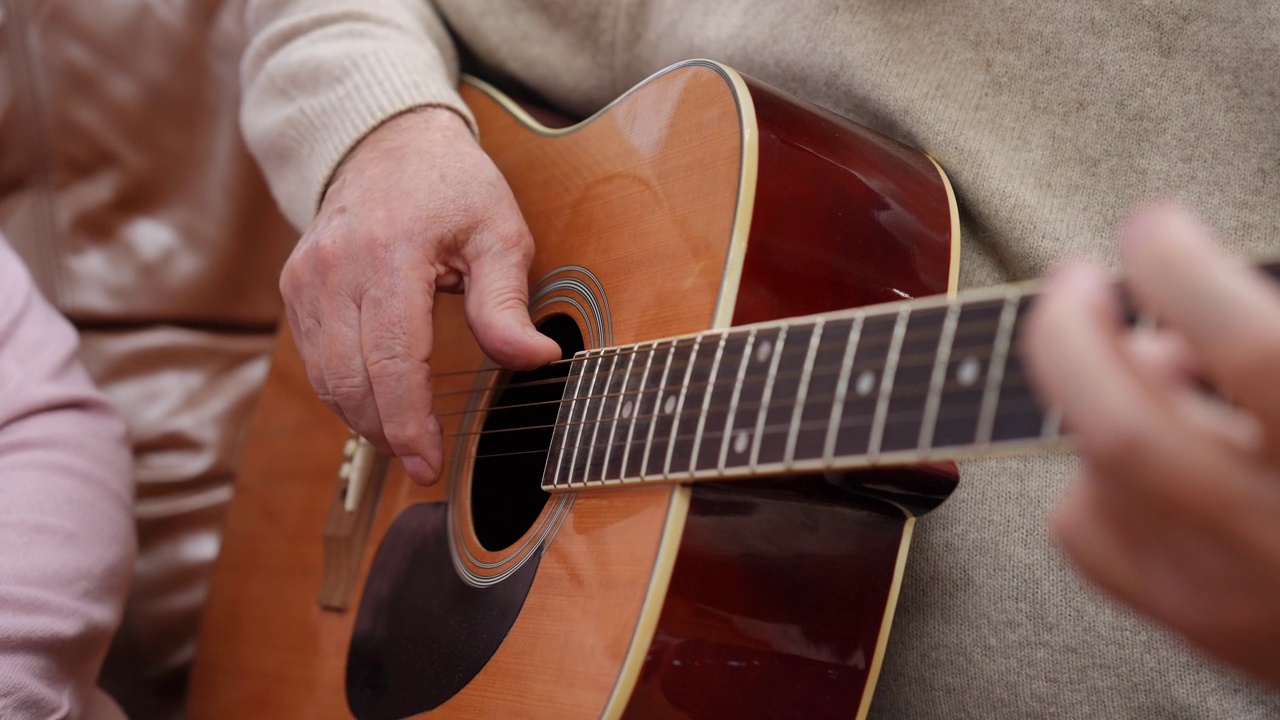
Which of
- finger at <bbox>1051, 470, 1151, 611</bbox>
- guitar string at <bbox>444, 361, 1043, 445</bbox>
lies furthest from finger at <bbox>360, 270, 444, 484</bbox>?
finger at <bbox>1051, 470, 1151, 611</bbox>

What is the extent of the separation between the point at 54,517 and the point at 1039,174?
2.85 feet

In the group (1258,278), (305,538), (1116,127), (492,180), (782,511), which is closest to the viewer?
(1258,278)

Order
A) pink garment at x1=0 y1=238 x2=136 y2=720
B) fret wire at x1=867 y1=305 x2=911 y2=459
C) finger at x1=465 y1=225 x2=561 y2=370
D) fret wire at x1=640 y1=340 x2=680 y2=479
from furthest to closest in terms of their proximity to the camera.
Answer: pink garment at x1=0 y1=238 x2=136 y2=720 < finger at x1=465 y1=225 x2=561 y2=370 < fret wire at x1=640 y1=340 x2=680 y2=479 < fret wire at x1=867 y1=305 x2=911 y2=459

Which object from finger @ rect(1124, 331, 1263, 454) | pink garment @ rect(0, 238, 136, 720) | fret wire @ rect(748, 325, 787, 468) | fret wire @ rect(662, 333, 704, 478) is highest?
finger @ rect(1124, 331, 1263, 454)

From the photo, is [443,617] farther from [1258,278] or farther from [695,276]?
[1258,278]

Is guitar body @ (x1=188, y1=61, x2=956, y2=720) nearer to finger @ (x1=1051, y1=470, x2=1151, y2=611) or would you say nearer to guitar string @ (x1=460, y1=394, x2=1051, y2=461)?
guitar string @ (x1=460, y1=394, x2=1051, y2=461)

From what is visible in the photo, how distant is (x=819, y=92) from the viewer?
76 cm

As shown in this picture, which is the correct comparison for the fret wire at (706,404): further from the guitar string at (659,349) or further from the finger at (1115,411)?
the finger at (1115,411)

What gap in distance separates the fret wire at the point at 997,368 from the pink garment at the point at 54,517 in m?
0.73

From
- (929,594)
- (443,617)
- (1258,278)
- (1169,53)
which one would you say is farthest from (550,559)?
(1169,53)

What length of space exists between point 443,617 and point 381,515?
0.52 ft

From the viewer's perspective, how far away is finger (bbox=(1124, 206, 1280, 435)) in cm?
31

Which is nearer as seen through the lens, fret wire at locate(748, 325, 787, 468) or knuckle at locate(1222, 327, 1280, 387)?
knuckle at locate(1222, 327, 1280, 387)

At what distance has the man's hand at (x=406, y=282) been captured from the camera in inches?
27.4
